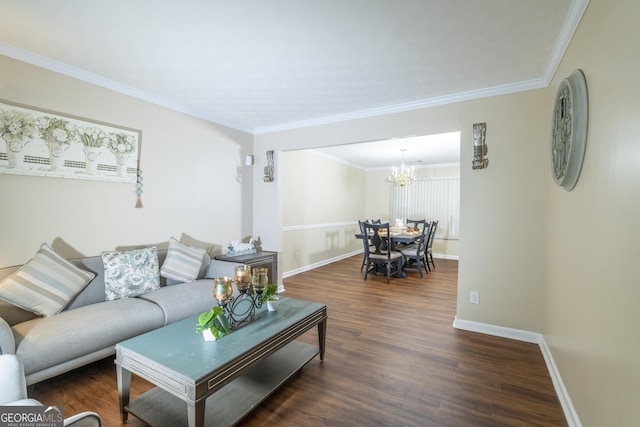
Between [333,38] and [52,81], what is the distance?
2427 millimetres

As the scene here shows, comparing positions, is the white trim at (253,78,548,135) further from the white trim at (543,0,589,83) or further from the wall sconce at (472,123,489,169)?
the wall sconce at (472,123,489,169)

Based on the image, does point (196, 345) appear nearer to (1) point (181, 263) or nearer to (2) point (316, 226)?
(1) point (181, 263)

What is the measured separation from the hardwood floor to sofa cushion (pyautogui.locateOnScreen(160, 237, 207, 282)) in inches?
33.5

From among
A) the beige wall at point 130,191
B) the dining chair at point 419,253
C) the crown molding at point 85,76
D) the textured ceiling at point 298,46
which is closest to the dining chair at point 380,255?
the dining chair at point 419,253

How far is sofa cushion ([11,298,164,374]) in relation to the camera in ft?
5.62

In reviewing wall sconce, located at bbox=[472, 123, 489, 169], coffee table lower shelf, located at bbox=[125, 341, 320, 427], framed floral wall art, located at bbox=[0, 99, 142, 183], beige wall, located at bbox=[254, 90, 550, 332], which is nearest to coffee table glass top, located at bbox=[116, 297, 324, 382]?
coffee table lower shelf, located at bbox=[125, 341, 320, 427]

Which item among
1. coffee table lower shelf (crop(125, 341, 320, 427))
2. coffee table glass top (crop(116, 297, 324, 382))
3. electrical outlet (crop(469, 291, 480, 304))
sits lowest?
coffee table lower shelf (crop(125, 341, 320, 427))

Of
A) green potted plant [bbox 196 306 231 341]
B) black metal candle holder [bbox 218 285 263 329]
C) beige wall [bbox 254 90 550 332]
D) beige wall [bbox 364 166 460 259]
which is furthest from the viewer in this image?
beige wall [bbox 364 166 460 259]

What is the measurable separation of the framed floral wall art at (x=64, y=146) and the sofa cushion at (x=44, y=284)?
69 centimetres

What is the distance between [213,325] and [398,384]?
1340 mm

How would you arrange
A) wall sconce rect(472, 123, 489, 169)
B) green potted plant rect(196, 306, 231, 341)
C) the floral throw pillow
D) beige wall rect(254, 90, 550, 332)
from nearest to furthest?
green potted plant rect(196, 306, 231, 341) → the floral throw pillow → beige wall rect(254, 90, 550, 332) → wall sconce rect(472, 123, 489, 169)

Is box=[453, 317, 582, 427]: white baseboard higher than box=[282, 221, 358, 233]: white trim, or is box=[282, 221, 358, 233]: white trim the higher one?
box=[282, 221, 358, 233]: white trim

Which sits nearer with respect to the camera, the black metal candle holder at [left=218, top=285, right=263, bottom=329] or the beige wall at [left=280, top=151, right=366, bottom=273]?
the black metal candle holder at [left=218, top=285, right=263, bottom=329]

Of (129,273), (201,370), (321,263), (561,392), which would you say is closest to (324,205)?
(321,263)
